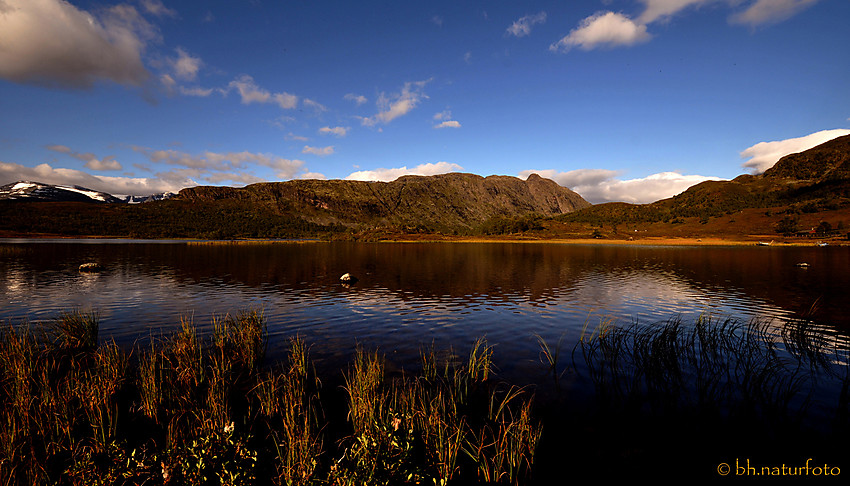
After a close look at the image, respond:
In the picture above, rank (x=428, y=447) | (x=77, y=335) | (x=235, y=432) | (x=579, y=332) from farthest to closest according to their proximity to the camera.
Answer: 1. (x=579, y=332)
2. (x=77, y=335)
3. (x=428, y=447)
4. (x=235, y=432)

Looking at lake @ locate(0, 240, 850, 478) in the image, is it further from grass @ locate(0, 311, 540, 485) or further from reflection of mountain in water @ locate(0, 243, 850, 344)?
grass @ locate(0, 311, 540, 485)

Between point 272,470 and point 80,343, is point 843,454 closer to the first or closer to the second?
point 272,470

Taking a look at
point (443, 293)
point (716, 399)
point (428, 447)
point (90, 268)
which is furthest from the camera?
point (90, 268)

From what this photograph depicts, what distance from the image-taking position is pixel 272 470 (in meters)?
8.73

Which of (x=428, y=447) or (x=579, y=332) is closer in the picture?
(x=428, y=447)

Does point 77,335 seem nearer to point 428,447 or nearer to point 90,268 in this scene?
point 428,447

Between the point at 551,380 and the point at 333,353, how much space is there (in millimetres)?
11243

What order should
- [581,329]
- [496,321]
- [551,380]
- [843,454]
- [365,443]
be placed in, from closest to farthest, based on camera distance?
[365,443]
[843,454]
[551,380]
[581,329]
[496,321]

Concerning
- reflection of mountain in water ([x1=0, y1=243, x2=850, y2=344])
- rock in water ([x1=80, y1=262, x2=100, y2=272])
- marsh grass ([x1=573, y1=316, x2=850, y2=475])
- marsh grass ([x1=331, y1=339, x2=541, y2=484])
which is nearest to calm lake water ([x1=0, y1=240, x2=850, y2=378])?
reflection of mountain in water ([x1=0, y1=243, x2=850, y2=344])

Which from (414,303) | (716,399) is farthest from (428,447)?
(414,303)

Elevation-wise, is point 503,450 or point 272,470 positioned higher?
point 503,450

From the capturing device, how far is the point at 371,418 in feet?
29.2

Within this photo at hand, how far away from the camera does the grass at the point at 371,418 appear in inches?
284

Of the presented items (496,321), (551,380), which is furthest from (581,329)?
(551,380)
